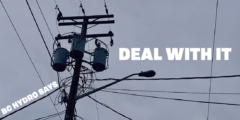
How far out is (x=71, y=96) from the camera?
27.9 feet

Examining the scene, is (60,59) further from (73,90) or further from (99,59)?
(73,90)

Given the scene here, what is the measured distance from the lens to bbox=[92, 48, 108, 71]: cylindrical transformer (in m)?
9.59

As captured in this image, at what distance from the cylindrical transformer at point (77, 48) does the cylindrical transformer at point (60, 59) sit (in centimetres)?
30

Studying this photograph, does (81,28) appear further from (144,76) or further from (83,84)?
(144,76)

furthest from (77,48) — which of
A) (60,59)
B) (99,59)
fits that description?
(99,59)

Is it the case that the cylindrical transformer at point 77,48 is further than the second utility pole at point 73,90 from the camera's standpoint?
Yes

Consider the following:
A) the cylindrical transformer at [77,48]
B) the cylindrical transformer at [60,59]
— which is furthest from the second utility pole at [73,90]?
the cylindrical transformer at [60,59]

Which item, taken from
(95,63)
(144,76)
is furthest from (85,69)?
(144,76)

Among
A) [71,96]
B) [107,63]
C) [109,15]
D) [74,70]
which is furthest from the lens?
[109,15]

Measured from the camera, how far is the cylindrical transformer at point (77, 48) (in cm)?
937

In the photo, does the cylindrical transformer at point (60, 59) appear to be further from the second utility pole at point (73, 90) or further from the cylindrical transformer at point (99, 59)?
the cylindrical transformer at point (99, 59)

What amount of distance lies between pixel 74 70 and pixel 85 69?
0.48 metres

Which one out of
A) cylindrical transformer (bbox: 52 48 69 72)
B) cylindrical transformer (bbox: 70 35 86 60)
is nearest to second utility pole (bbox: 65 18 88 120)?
cylindrical transformer (bbox: 70 35 86 60)

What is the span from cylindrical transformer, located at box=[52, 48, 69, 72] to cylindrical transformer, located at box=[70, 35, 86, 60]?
30 cm
